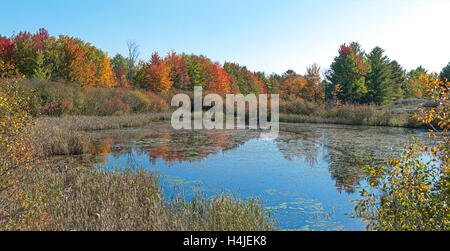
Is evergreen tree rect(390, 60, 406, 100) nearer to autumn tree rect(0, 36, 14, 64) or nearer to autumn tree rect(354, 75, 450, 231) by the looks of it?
autumn tree rect(354, 75, 450, 231)

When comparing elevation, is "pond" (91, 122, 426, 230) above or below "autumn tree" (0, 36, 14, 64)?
below

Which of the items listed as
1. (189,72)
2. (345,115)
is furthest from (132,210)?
(189,72)

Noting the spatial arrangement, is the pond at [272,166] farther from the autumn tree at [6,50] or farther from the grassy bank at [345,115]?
the autumn tree at [6,50]

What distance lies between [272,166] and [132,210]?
553cm

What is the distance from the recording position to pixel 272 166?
31.2 feet

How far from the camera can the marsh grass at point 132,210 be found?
14.2ft

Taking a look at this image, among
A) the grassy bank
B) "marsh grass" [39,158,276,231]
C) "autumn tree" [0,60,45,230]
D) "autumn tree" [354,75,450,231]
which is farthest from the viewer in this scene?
the grassy bank

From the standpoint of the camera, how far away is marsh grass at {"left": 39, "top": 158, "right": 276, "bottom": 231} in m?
4.32

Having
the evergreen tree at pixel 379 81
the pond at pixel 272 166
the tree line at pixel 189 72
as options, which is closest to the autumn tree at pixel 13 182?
the pond at pixel 272 166

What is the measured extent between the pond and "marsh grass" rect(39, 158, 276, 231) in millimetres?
757

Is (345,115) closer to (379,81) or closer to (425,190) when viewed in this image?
(379,81)

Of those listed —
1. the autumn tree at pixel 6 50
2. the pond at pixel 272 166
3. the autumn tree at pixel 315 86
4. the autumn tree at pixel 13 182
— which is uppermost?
the autumn tree at pixel 6 50

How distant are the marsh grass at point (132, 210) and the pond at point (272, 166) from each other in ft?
2.48

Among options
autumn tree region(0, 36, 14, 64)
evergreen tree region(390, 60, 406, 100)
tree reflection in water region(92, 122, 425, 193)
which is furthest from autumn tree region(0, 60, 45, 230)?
evergreen tree region(390, 60, 406, 100)
